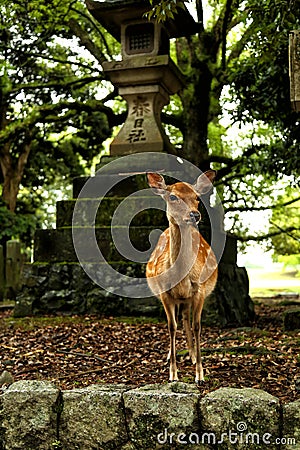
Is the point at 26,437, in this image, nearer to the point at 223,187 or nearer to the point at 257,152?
the point at 257,152

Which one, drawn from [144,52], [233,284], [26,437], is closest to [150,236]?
[233,284]

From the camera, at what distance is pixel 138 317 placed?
327 inches

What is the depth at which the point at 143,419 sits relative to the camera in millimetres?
4000

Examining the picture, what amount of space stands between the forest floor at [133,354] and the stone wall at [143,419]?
1.30 feet

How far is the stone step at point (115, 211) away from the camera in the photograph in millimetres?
8930

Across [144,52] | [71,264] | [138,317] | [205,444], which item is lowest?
[205,444]

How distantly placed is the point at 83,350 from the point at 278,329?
311cm

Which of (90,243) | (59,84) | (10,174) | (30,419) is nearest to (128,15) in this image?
(90,243)

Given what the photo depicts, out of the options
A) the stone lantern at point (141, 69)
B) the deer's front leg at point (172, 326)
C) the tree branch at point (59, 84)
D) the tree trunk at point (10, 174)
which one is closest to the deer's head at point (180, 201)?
the deer's front leg at point (172, 326)

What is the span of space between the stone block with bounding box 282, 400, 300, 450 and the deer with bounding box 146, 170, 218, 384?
42.2 inches

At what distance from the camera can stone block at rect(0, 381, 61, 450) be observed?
4129 millimetres

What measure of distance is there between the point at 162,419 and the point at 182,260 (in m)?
1.27

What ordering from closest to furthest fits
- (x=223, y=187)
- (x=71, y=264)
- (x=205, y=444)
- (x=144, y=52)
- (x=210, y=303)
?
(x=205, y=444) → (x=210, y=303) → (x=71, y=264) → (x=144, y=52) → (x=223, y=187)

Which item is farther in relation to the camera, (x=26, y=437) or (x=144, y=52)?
(x=144, y=52)
